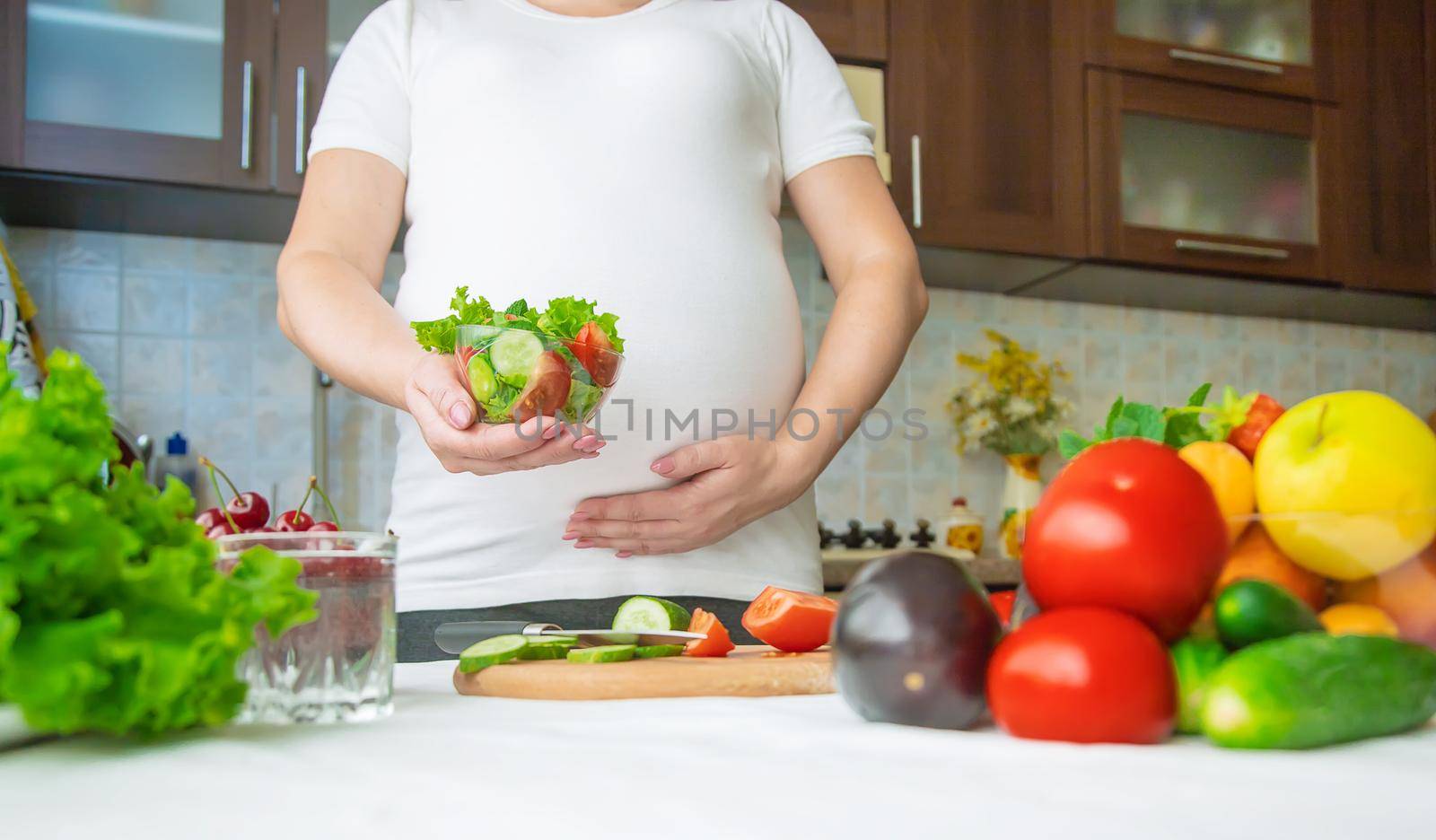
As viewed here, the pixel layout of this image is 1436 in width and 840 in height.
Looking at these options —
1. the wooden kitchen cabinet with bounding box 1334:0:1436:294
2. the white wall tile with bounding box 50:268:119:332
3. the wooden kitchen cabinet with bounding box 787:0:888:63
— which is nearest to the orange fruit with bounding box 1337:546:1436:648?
the wooden kitchen cabinet with bounding box 787:0:888:63

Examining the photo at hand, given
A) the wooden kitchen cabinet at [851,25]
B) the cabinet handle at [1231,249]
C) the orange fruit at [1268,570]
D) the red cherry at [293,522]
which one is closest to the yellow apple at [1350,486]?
the orange fruit at [1268,570]

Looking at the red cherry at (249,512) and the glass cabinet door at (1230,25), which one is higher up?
the glass cabinet door at (1230,25)

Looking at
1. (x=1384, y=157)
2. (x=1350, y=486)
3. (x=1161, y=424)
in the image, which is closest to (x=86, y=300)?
(x=1161, y=424)

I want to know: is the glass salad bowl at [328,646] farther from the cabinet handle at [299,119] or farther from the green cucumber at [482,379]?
the cabinet handle at [299,119]

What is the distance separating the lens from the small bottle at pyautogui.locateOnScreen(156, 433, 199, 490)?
2.18 metres

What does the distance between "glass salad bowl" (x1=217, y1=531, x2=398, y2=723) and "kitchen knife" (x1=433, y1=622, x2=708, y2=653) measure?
0.69ft

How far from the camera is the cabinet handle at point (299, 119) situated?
2.03 meters

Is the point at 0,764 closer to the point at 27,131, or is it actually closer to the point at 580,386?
the point at 580,386

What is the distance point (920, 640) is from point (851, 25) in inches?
83.4

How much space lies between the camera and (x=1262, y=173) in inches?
108

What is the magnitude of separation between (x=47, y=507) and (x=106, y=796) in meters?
0.09

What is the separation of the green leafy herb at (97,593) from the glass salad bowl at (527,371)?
359 mm

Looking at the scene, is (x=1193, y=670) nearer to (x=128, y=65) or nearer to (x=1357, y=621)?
(x=1357, y=621)

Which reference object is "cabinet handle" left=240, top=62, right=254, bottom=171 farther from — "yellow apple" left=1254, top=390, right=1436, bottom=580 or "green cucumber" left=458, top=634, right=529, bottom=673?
"yellow apple" left=1254, top=390, right=1436, bottom=580
